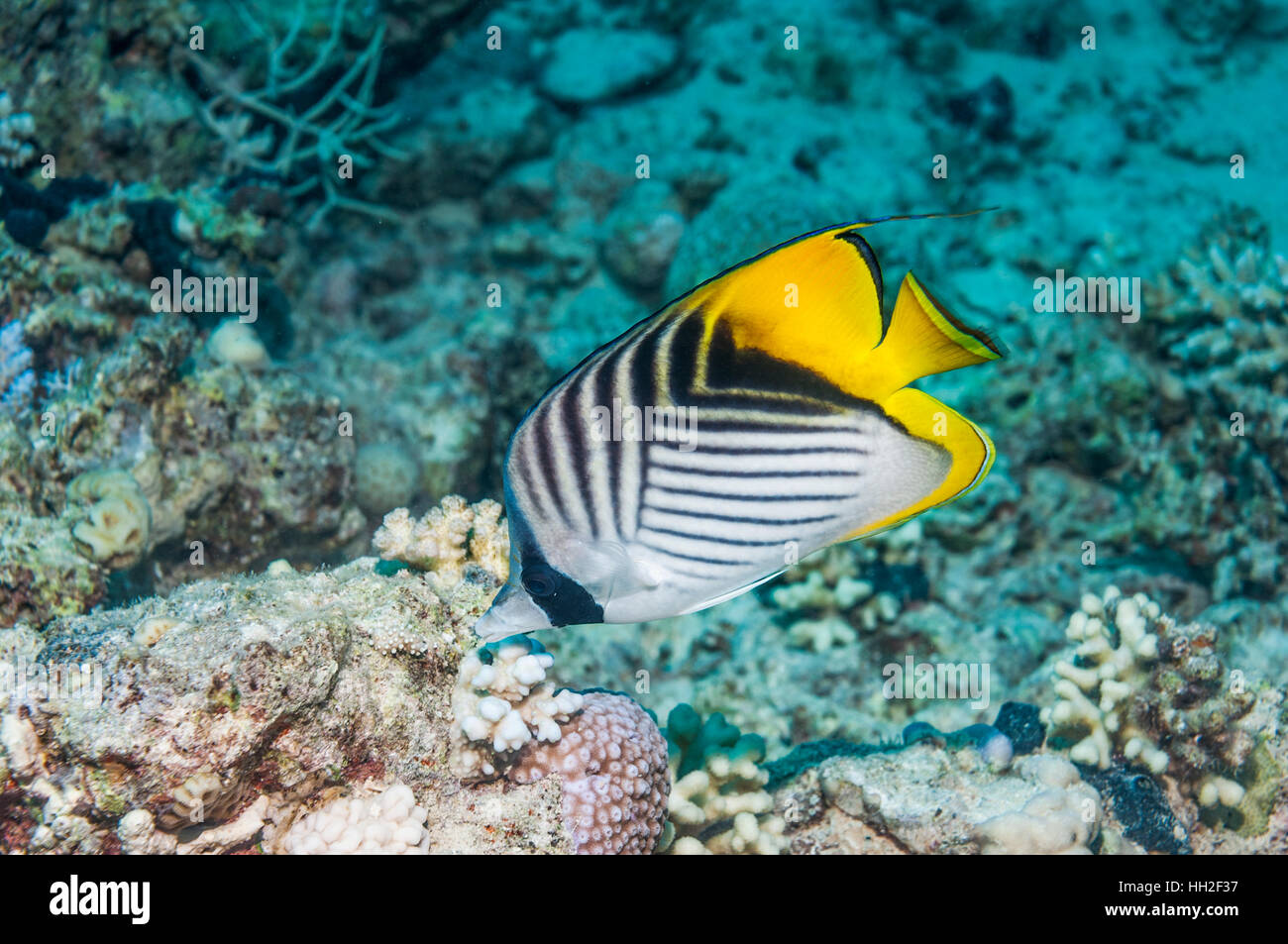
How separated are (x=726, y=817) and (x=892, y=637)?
6.76ft

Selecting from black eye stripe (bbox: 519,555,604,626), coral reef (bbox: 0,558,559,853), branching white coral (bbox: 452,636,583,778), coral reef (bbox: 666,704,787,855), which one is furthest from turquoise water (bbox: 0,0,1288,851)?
branching white coral (bbox: 452,636,583,778)

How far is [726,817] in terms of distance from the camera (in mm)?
2379

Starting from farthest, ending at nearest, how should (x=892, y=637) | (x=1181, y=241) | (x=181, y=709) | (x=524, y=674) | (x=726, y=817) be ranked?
1. (x=1181, y=241)
2. (x=892, y=637)
3. (x=726, y=817)
4. (x=524, y=674)
5. (x=181, y=709)

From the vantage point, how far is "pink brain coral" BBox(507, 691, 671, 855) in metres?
1.88

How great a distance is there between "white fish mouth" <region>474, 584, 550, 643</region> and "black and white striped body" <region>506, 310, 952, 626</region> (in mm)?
129

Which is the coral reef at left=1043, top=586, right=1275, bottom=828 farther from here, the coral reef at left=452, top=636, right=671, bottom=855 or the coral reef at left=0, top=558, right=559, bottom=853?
the coral reef at left=0, top=558, right=559, bottom=853

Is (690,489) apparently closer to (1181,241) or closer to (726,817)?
(726,817)

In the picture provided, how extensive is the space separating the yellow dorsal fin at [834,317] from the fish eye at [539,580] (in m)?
0.53

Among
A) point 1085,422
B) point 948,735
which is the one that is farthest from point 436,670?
point 1085,422

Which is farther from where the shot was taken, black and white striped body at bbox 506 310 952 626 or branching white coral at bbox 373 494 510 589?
branching white coral at bbox 373 494 510 589

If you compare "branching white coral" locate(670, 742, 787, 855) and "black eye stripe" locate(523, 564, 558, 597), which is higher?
"black eye stripe" locate(523, 564, 558, 597)

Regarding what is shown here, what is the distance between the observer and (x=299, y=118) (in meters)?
6.02

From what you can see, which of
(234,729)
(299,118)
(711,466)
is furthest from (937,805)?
(299,118)

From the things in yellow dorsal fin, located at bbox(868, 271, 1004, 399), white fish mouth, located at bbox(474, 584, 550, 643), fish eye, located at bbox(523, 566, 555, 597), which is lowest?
white fish mouth, located at bbox(474, 584, 550, 643)
